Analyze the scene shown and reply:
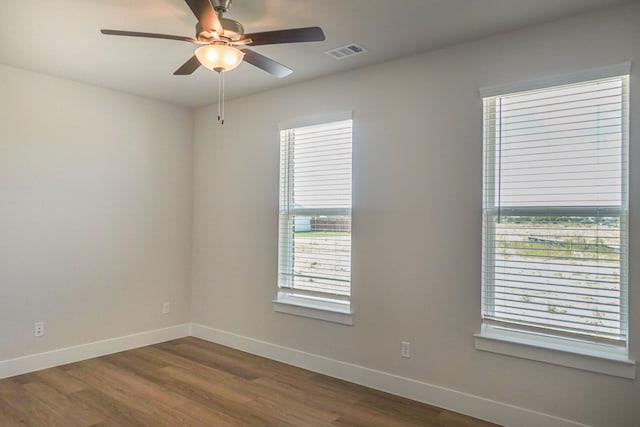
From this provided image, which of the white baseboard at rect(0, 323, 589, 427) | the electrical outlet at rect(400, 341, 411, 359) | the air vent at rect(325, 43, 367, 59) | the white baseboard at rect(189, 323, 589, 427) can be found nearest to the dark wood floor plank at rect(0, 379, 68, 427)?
the white baseboard at rect(0, 323, 589, 427)

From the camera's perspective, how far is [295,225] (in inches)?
173

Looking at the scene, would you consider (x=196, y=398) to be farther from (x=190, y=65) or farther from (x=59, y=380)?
(x=190, y=65)

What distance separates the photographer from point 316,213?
420cm

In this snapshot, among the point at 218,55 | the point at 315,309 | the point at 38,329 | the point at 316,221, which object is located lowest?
→ the point at 38,329

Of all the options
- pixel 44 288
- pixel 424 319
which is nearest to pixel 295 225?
pixel 424 319

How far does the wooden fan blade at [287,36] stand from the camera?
2.31 m

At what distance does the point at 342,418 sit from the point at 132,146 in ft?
11.5

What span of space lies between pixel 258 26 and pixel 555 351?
2.93 m

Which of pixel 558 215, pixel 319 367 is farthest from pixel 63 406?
pixel 558 215

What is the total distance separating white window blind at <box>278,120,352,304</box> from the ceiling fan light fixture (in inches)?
62.8

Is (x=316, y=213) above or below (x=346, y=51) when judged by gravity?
below

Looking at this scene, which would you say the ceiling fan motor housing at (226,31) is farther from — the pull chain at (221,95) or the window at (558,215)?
the window at (558,215)

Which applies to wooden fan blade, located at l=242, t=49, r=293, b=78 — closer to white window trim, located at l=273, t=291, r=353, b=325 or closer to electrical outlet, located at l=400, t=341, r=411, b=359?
white window trim, located at l=273, t=291, r=353, b=325

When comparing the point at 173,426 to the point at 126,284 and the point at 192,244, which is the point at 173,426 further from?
the point at 192,244
